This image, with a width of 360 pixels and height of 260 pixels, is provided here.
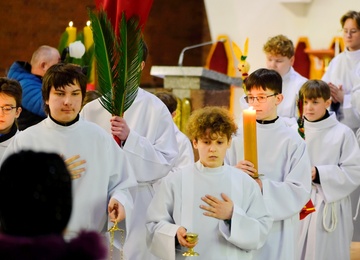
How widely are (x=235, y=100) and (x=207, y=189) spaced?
290 inches

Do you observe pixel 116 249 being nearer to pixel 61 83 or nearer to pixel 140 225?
pixel 140 225

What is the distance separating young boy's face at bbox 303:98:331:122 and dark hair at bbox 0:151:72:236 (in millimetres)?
4293

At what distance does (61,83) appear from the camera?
457 cm

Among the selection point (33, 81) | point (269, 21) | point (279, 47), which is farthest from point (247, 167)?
point (269, 21)

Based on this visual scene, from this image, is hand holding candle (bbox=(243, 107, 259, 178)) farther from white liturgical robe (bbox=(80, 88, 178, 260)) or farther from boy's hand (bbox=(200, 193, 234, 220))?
white liturgical robe (bbox=(80, 88, 178, 260))

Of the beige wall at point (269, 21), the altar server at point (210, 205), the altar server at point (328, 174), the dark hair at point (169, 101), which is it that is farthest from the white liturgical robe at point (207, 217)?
the beige wall at point (269, 21)

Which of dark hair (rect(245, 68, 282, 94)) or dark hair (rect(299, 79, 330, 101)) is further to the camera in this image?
dark hair (rect(299, 79, 330, 101))

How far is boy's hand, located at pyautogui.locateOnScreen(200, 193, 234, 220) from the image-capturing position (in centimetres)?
449

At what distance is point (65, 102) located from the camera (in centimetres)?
454

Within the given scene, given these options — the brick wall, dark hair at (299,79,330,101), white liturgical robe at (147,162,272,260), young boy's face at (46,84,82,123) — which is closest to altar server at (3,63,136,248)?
young boy's face at (46,84,82,123)

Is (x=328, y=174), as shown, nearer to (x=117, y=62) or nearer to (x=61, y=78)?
(x=117, y=62)

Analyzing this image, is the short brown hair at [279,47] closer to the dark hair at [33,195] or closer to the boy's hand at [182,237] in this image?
the boy's hand at [182,237]

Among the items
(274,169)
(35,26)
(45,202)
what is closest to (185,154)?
(274,169)

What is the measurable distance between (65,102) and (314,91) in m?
2.36
